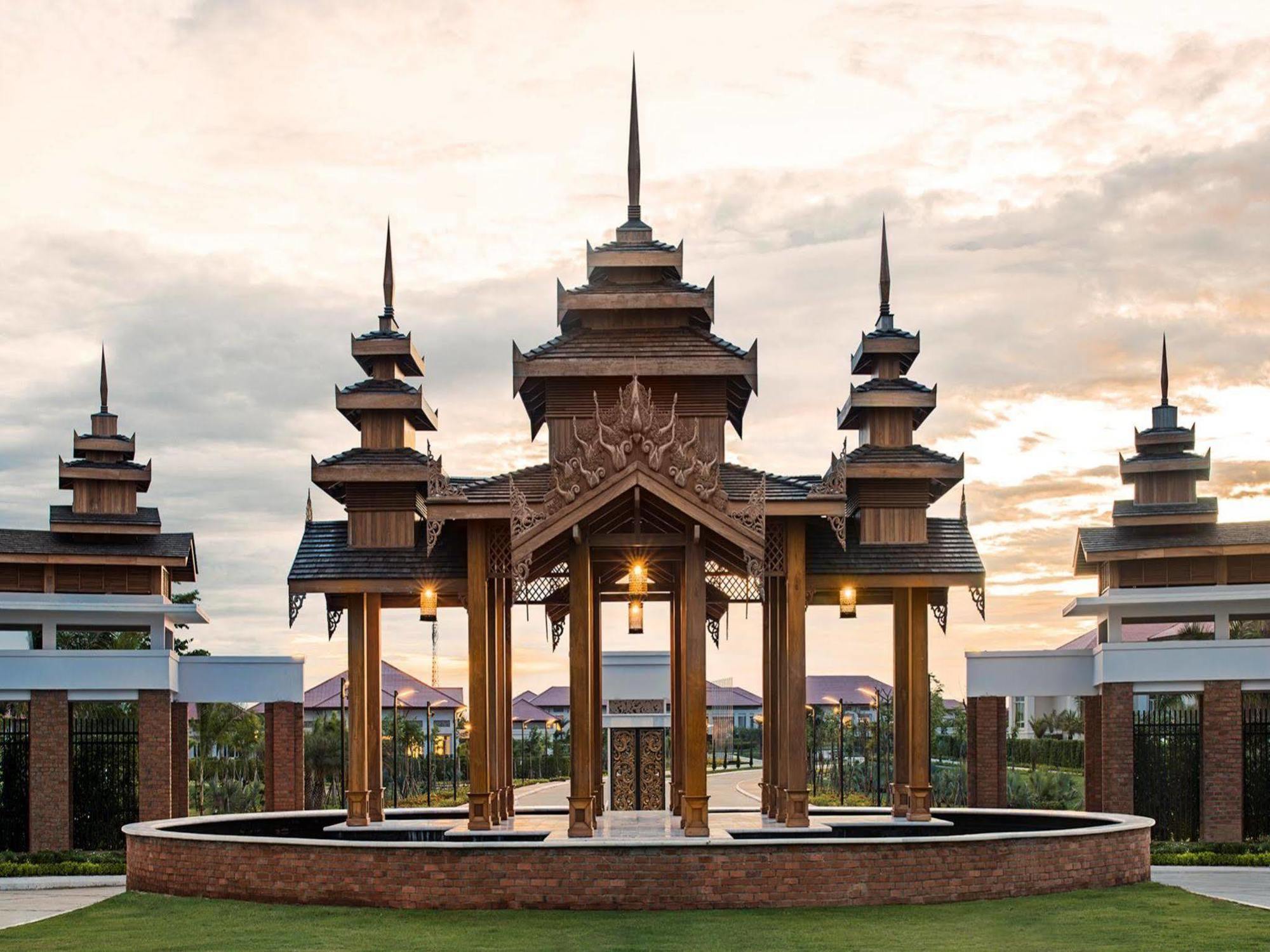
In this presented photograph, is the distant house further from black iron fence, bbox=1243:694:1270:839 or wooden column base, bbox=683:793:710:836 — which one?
wooden column base, bbox=683:793:710:836

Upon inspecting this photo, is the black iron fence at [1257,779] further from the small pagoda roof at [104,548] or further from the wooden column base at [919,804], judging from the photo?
the small pagoda roof at [104,548]

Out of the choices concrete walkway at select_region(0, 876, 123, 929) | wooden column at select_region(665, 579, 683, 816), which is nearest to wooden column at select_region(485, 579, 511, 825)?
wooden column at select_region(665, 579, 683, 816)

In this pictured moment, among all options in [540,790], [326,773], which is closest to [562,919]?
[326,773]

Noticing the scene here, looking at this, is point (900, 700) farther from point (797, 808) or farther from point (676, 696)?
point (676, 696)

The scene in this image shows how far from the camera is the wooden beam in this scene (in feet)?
75.3

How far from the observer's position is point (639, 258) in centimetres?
2306

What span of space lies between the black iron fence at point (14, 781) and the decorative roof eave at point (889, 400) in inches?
664

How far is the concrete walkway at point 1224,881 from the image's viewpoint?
70.3 feet

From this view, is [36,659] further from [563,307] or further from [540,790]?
[540,790]

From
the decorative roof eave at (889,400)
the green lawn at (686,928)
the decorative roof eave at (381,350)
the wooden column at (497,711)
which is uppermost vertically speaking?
the decorative roof eave at (381,350)

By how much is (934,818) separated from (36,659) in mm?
16968

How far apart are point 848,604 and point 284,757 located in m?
13.4

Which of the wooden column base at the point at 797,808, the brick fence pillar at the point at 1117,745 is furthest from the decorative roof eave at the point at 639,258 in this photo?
the brick fence pillar at the point at 1117,745

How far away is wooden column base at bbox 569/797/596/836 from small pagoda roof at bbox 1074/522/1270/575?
15.4 metres
